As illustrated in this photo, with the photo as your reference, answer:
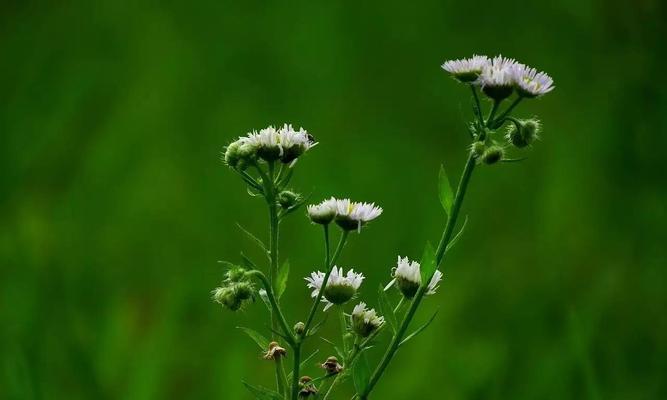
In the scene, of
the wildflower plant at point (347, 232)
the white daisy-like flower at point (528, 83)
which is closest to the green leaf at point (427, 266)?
the wildflower plant at point (347, 232)

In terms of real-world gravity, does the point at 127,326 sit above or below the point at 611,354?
below

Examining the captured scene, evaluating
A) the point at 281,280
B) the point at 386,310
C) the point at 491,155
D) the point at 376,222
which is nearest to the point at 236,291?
the point at 281,280

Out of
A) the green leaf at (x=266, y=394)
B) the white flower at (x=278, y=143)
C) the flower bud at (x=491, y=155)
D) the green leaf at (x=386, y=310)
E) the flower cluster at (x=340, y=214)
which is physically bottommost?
the green leaf at (x=266, y=394)

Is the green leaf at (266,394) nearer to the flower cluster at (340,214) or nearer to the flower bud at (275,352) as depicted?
the flower bud at (275,352)

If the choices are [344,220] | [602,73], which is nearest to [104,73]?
[602,73]

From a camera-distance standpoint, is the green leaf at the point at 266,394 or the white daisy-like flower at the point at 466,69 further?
the white daisy-like flower at the point at 466,69

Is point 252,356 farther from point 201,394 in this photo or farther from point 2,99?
point 2,99

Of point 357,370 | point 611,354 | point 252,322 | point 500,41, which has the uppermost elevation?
point 500,41
